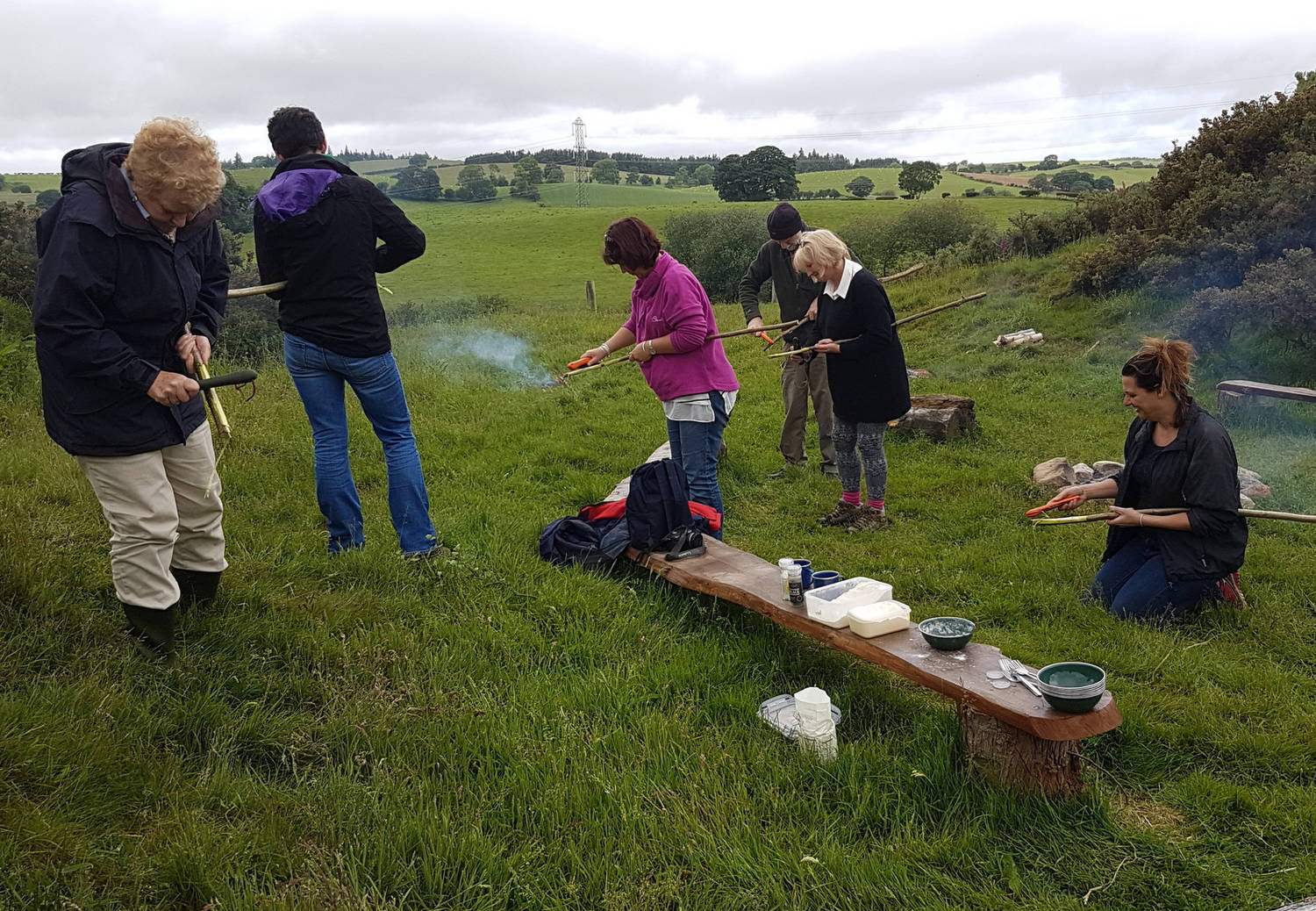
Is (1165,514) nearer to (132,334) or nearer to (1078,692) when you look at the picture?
(1078,692)

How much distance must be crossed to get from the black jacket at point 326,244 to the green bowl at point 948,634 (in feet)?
9.80

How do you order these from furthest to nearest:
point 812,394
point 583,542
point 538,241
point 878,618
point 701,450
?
point 538,241 < point 812,394 < point 701,450 < point 583,542 < point 878,618

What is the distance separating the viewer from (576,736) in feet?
11.2

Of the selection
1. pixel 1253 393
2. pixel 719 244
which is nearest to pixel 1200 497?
pixel 1253 393

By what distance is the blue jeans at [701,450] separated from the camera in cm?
545

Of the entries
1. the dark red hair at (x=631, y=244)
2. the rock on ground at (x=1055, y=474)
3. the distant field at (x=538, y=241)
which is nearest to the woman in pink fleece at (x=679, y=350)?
the dark red hair at (x=631, y=244)

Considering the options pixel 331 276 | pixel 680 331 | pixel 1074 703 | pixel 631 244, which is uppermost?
pixel 631 244

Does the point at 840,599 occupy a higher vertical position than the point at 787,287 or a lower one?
lower

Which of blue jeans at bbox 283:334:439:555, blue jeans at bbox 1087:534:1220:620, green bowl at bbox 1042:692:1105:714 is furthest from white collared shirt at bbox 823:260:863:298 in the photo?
green bowl at bbox 1042:692:1105:714

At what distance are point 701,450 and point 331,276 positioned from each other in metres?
2.32

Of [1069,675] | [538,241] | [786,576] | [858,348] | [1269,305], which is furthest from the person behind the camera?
[538,241]

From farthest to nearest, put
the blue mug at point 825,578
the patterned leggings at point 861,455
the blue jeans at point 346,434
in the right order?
the patterned leggings at point 861,455 < the blue jeans at point 346,434 < the blue mug at point 825,578

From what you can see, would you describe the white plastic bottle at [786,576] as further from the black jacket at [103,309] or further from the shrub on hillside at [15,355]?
the shrub on hillside at [15,355]

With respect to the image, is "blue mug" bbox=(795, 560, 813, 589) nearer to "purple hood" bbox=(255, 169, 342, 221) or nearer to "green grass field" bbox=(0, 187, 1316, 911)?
"green grass field" bbox=(0, 187, 1316, 911)
